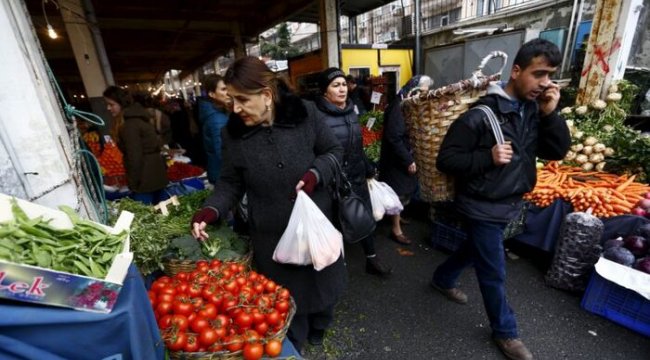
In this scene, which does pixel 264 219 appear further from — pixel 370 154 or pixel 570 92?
pixel 570 92

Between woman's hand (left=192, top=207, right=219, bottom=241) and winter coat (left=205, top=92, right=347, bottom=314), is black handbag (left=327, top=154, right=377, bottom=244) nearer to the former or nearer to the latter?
winter coat (left=205, top=92, right=347, bottom=314)

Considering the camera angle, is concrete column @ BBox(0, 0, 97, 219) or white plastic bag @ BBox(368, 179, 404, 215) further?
white plastic bag @ BBox(368, 179, 404, 215)

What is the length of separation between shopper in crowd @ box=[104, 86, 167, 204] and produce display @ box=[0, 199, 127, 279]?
2689 millimetres

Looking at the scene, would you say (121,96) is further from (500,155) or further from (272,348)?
(500,155)

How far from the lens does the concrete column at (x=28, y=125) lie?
A: 138 cm

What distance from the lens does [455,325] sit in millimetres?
2604

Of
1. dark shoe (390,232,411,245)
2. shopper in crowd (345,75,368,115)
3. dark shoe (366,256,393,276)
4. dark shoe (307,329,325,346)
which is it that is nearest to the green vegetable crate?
dark shoe (307,329,325,346)

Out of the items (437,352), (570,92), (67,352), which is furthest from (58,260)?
(570,92)

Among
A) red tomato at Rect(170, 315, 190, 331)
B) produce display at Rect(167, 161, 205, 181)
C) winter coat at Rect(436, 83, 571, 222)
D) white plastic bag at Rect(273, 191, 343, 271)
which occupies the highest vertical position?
winter coat at Rect(436, 83, 571, 222)

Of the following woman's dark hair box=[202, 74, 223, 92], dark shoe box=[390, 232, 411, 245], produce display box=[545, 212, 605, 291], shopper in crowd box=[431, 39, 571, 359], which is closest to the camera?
shopper in crowd box=[431, 39, 571, 359]

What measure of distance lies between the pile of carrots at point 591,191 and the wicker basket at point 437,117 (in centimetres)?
147

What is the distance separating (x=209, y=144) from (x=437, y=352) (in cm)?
303

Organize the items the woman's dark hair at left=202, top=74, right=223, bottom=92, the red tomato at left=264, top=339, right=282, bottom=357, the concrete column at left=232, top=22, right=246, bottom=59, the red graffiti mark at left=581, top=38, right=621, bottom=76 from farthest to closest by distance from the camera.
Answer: the concrete column at left=232, top=22, right=246, bottom=59
the red graffiti mark at left=581, top=38, right=621, bottom=76
the woman's dark hair at left=202, top=74, right=223, bottom=92
the red tomato at left=264, top=339, right=282, bottom=357

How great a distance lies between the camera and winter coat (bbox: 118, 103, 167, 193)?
349 centimetres
